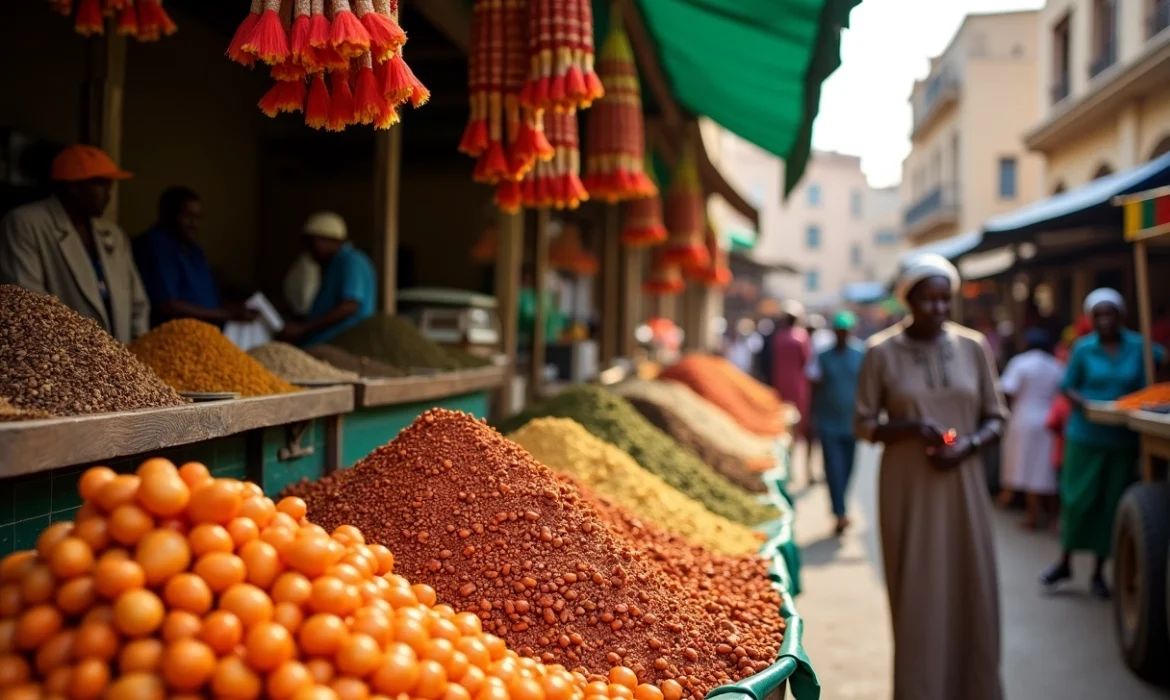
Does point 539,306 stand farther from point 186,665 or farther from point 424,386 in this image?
point 186,665

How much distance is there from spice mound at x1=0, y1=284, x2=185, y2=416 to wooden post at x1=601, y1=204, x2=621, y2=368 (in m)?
6.54

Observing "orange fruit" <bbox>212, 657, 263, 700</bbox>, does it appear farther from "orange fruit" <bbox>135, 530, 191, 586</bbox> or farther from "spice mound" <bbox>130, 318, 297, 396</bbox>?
"spice mound" <bbox>130, 318, 297, 396</bbox>

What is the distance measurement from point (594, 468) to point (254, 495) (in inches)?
68.9

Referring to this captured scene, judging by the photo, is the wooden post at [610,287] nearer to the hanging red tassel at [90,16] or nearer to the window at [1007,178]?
the hanging red tassel at [90,16]

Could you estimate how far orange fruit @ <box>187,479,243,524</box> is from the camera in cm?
136

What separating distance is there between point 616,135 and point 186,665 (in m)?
3.10

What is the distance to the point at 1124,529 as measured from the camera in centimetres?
439

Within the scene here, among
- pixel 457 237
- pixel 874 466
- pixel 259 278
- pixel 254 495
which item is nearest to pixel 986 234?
pixel 874 466

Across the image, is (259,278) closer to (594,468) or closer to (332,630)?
(594,468)

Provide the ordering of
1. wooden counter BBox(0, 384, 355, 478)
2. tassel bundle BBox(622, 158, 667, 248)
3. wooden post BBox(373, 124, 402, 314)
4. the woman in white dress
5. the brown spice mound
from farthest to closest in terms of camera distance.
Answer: the woman in white dress, tassel bundle BBox(622, 158, 667, 248), wooden post BBox(373, 124, 402, 314), the brown spice mound, wooden counter BBox(0, 384, 355, 478)

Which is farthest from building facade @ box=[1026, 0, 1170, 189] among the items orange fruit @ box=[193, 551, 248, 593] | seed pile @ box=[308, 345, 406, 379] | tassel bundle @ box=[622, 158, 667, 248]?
orange fruit @ box=[193, 551, 248, 593]

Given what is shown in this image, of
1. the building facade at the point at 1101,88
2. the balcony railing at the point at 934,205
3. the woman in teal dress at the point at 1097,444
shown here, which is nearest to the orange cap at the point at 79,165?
the woman in teal dress at the point at 1097,444

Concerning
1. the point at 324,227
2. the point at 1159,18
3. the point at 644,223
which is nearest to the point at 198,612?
the point at 324,227

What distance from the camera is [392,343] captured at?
12.2 ft
